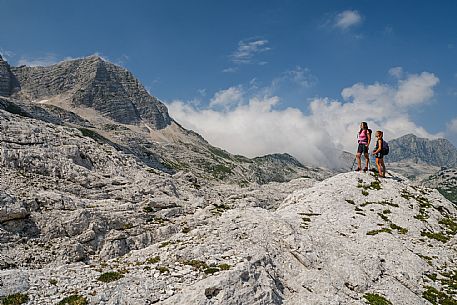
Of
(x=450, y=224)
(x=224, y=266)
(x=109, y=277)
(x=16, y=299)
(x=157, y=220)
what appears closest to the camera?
(x=16, y=299)

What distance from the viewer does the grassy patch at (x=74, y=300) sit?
1652 centimetres

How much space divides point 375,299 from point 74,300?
17443 millimetres

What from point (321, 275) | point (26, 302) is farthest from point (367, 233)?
point (26, 302)

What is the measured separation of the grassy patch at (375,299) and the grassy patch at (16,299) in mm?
18942

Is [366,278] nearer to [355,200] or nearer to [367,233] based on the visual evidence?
[367,233]

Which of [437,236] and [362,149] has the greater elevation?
[362,149]

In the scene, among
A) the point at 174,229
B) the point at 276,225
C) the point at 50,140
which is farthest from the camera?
the point at 50,140

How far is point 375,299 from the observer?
21.7 m

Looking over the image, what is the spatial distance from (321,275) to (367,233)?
1259cm

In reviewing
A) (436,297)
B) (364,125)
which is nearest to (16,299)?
(436,297)

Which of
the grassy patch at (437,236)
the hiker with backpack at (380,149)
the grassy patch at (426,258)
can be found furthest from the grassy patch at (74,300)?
the hiker with backpack at (380,149)

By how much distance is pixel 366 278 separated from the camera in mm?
23953

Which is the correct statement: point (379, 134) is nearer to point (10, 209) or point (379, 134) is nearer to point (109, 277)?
point (109, 277)

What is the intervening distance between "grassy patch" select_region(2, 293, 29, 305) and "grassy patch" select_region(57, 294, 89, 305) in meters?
1.58
